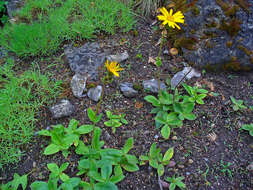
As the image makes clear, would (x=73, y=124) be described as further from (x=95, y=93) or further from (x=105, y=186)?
(x=105, y=186)

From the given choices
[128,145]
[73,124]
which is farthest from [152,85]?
[73,124]

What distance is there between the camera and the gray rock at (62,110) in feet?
7.02

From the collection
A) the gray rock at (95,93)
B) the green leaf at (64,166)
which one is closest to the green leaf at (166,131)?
the gray rock at (95,93)

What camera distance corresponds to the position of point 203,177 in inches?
70.7

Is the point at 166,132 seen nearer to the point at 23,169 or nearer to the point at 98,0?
the point at 23,169

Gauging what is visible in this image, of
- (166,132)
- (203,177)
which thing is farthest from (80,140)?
(203,177)

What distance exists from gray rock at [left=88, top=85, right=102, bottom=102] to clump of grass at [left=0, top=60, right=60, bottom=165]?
1.16 feet

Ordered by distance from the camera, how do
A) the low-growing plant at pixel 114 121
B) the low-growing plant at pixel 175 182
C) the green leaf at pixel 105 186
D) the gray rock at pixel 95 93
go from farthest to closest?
the gray rock at pixel 95 93 → the low-growing plant at pixel 114 121 → the low-growing plant at pixel 175 182 → the green leaf at pixel 105 186

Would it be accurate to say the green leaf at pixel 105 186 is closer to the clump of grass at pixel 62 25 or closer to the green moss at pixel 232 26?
the clump of grass at pixel 62 25

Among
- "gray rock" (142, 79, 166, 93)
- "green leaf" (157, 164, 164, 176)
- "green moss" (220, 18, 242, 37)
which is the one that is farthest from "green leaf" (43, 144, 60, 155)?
"green moss" (220, 18, 242, 37)

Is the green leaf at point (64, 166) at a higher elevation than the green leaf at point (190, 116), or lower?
lower

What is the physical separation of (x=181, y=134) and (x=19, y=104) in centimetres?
156

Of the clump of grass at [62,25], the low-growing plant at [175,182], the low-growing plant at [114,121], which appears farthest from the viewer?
the clump of grass at [62,25]

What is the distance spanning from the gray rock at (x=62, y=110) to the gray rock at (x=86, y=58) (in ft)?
1.50
